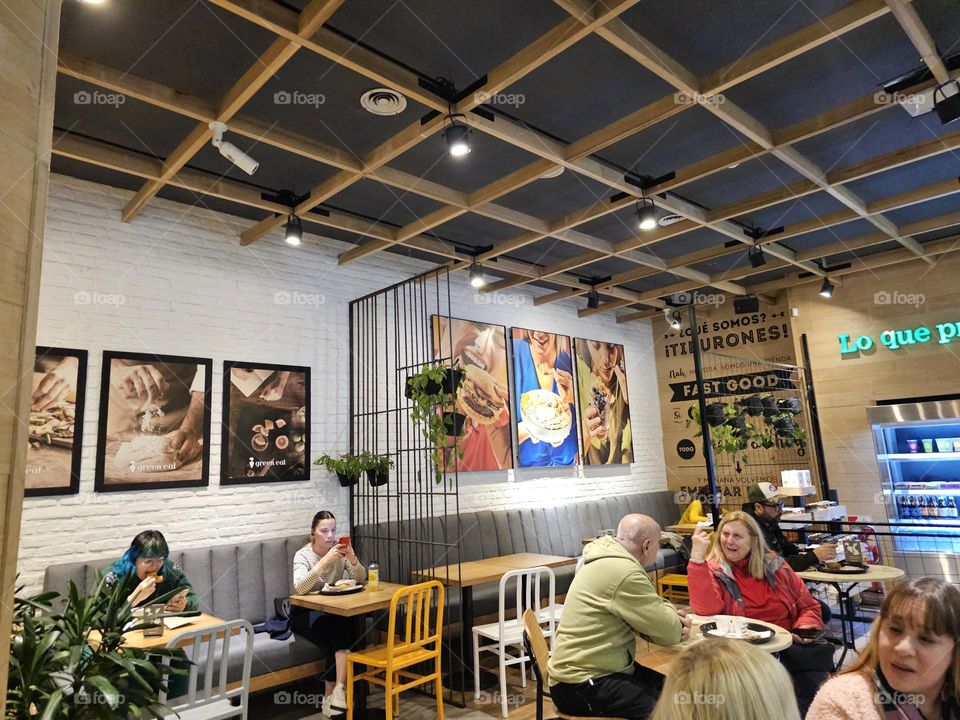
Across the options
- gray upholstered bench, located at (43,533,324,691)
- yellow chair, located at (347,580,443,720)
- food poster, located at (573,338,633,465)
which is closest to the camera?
yellow chair, located at (347,580,443,720)

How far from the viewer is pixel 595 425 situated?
8039mm

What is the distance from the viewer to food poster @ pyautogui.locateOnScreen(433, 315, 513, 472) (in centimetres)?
644

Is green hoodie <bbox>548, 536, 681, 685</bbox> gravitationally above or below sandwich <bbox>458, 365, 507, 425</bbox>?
below

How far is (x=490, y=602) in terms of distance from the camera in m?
5.31

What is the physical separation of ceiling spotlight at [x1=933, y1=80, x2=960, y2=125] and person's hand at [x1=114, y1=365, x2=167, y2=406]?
5.50m

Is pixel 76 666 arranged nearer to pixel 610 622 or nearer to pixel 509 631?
pixel 610 622

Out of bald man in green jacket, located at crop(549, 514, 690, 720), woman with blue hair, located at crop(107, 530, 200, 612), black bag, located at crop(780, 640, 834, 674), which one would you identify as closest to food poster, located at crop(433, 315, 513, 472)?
woman with blue hair, located at crop(107, 530, 200, 612)

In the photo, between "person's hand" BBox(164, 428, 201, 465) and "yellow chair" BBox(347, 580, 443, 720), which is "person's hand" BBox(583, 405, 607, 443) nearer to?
"yellow chair" BBox(347, 580, 443, 720)

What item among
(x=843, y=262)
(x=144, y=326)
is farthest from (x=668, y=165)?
(x=144, y=326)

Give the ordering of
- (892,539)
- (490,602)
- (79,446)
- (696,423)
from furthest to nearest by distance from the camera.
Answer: (696,423) < (892,539) < (490,602) < (79,446)

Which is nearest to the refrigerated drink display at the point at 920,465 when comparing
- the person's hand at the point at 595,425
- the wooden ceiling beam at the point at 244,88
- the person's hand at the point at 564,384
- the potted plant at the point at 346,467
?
the person's hand at the point at 595,425

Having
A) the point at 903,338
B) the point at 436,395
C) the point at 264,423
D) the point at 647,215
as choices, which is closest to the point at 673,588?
the point at 903,338

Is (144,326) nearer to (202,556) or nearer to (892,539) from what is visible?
(202,556)

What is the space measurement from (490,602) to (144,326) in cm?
371
